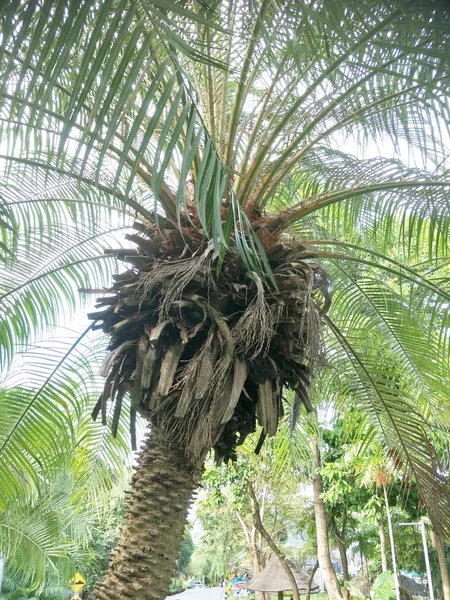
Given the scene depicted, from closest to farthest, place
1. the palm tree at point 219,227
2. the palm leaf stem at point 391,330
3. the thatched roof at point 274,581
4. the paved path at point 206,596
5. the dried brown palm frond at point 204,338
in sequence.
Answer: the palm tree at point 219,227
the dried brown palm frond at point 204,338
the palm leaf stem at point 391,330
the thatched roof at point 274,581
the paved path at point 206,596

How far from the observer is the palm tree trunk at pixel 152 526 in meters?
3.64

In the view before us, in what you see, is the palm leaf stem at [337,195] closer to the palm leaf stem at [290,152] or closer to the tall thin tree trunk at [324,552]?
the palm leaf stem at [290,152]

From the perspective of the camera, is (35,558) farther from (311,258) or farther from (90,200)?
(311,258)

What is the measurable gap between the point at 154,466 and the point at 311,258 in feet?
6.06

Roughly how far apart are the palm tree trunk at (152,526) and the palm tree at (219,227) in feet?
0.04

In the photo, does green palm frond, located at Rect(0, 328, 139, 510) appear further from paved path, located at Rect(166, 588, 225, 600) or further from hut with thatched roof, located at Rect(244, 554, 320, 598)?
paved path, located at Rect(166, 588, 225, 600)

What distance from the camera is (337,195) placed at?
4.60m

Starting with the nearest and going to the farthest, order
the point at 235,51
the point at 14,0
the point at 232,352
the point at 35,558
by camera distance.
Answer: the point at 14,0 → the point at 232,352 → the point at 235,51 → the point at 35,558

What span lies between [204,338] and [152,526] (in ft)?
3.99

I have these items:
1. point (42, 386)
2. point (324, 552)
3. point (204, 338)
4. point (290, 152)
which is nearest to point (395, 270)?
point (290, 152)

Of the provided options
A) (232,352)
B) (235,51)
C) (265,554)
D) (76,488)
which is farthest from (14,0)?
(265,554)

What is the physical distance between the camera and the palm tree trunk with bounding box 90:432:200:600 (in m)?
3.64

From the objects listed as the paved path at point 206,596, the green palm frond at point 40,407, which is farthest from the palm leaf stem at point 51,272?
the paved path at point 206,596

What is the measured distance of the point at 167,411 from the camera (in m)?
3.76
